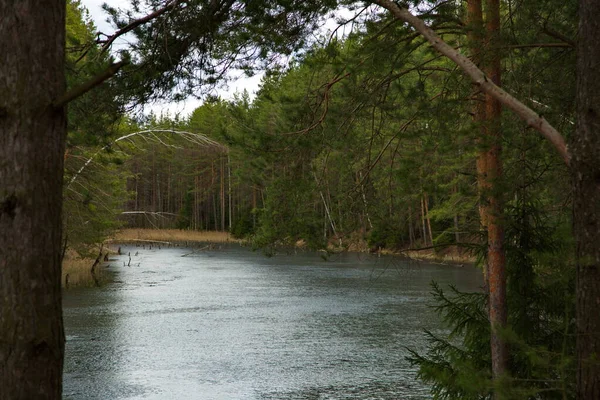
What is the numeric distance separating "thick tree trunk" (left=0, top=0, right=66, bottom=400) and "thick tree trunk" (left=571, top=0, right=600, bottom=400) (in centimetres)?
223

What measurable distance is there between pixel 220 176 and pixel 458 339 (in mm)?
47758

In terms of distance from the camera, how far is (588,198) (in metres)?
3.23

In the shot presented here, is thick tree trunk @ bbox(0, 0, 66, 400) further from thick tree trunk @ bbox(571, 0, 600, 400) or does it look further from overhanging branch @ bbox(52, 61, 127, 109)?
thick tree trunk @ bbox(571, 0, 600, 400)

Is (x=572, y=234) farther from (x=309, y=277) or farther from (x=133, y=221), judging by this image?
(x=133, y=221)

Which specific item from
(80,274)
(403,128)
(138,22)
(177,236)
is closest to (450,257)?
(80,274)

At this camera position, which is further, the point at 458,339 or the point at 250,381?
the point at 458,339

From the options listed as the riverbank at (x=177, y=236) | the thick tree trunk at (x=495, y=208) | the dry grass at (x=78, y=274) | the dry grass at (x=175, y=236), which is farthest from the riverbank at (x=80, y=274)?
the dry grass at (x=175, y=236)

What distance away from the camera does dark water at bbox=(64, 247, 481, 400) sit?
960cm

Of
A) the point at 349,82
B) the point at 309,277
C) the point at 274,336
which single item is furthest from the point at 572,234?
the point at 309,277

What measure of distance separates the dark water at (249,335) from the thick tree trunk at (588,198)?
371cm

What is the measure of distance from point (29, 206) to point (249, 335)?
450 inches

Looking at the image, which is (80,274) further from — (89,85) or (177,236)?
(177,236)

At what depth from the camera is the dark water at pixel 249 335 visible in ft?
31.5

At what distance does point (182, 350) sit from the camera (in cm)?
1210
